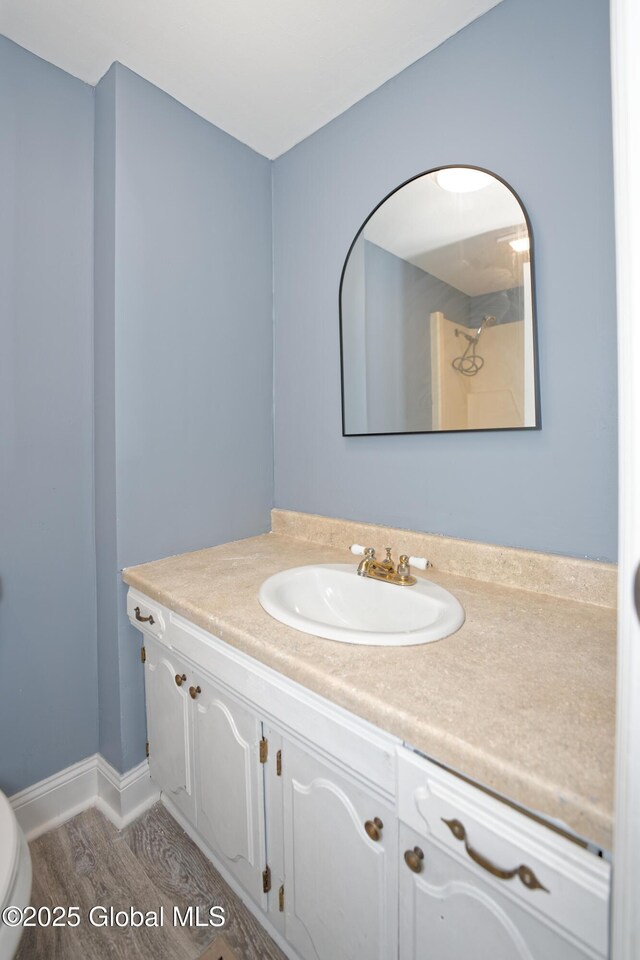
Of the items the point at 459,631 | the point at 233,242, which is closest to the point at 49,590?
the point at 459,631

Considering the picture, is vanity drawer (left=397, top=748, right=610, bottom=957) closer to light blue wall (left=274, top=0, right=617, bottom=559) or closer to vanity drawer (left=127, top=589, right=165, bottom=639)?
light blue wall (left=274, top=0, right=617, bottom=559)

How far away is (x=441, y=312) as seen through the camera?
119 centimetres

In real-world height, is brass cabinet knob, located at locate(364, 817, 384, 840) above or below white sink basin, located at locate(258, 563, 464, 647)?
below

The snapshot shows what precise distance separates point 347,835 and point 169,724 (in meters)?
0.68

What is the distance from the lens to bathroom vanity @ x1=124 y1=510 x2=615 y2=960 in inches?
20.0

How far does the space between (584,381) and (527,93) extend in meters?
0.74

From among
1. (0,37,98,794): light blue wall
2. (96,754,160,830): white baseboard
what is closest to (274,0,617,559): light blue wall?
(0,37,98,794): light blue wall

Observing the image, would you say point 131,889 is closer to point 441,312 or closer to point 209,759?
point 209,759

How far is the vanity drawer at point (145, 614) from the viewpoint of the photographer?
3.83 feet

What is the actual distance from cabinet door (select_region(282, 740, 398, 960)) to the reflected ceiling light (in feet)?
4.68

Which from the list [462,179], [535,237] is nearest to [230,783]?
[535,237]

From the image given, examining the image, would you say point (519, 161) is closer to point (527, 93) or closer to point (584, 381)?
point (527, 93)

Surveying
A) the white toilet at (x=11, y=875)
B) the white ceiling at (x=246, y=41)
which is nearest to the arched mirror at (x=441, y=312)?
the white ceiling at (x=246, y=41)

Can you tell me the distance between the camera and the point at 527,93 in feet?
3.38
